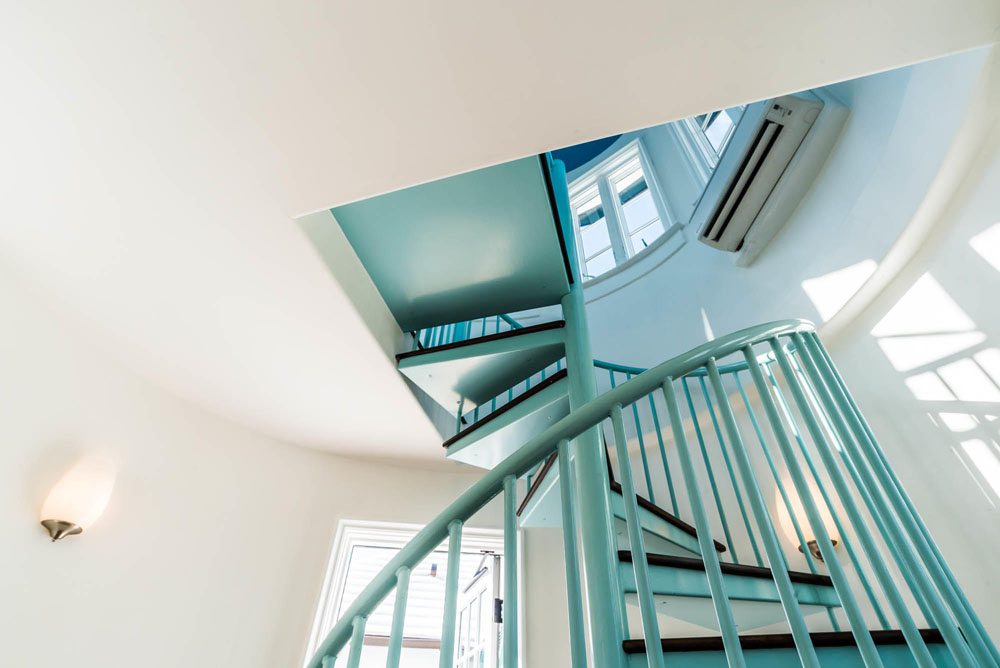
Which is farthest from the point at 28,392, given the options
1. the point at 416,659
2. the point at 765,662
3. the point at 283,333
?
the point at 416,659

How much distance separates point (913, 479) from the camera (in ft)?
5.93

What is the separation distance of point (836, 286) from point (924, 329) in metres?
0.42

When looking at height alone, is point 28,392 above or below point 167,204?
below

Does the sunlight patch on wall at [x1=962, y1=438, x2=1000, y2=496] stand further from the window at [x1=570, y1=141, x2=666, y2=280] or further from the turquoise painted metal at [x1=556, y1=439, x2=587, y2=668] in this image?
the window at [x1=570, y1=141, x2=666, y2=280]

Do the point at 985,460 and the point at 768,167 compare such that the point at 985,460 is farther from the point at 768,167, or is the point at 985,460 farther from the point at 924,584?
the point at 768,167

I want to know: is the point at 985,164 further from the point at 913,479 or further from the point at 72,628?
the point at 72,628

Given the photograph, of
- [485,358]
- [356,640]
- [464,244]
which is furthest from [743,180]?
[356,640]

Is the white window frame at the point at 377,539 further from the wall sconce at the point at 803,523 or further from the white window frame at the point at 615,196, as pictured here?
the white window frame at the point at 615,196

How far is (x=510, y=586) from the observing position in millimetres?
1029

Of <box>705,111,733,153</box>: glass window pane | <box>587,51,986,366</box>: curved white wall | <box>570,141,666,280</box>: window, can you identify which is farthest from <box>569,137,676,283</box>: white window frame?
<box>587,51,986,366</box>: curved white wall

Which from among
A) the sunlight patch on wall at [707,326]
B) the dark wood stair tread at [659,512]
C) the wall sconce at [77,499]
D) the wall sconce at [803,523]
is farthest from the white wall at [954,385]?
the wall sconce at [77,499]

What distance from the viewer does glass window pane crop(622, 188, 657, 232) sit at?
458cm

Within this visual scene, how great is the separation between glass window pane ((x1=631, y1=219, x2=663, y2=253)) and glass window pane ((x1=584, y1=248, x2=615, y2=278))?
0.76ft

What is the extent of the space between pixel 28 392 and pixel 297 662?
1811 millimetres
